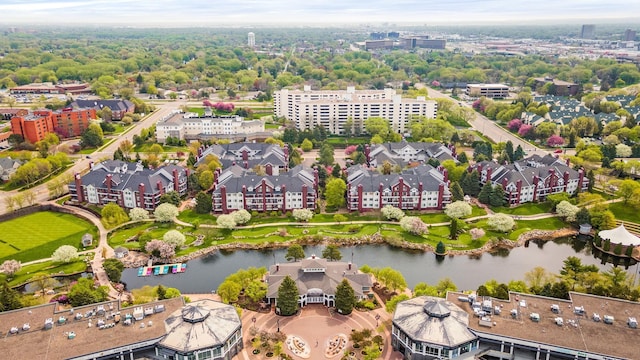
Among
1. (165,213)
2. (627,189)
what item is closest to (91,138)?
(165,213)

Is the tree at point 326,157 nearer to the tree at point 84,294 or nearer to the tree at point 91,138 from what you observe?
the tree at point 84,294

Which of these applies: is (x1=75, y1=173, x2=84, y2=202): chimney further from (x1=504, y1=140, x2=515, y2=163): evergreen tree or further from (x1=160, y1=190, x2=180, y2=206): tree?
(x1=504, y1=140, x2=515, y2=163): evergreen tree

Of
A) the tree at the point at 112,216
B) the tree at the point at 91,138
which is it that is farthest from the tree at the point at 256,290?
the tree at the point at 91,138

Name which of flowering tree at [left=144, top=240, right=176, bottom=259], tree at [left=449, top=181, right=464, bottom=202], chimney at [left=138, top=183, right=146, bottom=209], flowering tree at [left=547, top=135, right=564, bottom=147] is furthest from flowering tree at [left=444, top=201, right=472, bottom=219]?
flowering tree at [left=547, top=135, right=564, bottom=147]

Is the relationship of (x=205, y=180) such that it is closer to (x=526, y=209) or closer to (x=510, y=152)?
(x=526, y=209)

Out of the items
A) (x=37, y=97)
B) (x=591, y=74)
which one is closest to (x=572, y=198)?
(x=591, y=74)

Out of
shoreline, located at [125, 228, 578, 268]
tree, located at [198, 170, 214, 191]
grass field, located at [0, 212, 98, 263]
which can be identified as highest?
tree, located at [198, 170, 214, 191]
